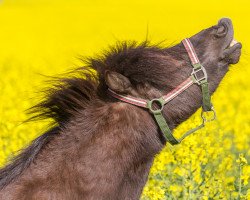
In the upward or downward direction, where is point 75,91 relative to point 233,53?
upward

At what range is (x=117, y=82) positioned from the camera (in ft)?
14.4

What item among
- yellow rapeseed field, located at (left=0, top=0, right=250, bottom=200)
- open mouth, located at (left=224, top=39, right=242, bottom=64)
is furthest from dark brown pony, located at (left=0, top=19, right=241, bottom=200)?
yellow rapeseed field, located at (left=0, top=0, right=250, bottom=200)

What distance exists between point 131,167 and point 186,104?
19.4 inches

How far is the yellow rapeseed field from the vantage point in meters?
6.79

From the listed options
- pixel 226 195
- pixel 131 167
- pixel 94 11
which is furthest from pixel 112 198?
pixel 94 11

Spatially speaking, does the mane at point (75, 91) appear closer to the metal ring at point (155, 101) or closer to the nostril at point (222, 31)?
the metal ring at point (155, 101)

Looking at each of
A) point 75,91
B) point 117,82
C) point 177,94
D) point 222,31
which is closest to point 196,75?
point 177,94

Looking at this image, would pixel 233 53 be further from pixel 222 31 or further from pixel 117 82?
pixel 117 82

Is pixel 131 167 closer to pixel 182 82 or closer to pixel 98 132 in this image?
pixel 98 132

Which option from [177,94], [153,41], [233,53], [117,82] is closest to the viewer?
[117,82]

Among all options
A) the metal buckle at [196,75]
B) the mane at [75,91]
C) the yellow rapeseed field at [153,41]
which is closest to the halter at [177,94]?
the metal buckle at [196,75]

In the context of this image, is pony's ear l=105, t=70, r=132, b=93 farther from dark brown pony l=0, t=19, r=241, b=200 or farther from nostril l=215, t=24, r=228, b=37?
nostril l=215, t=24, r=228, b=37

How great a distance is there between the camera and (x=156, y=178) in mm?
7426

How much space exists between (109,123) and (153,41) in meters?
4.17
